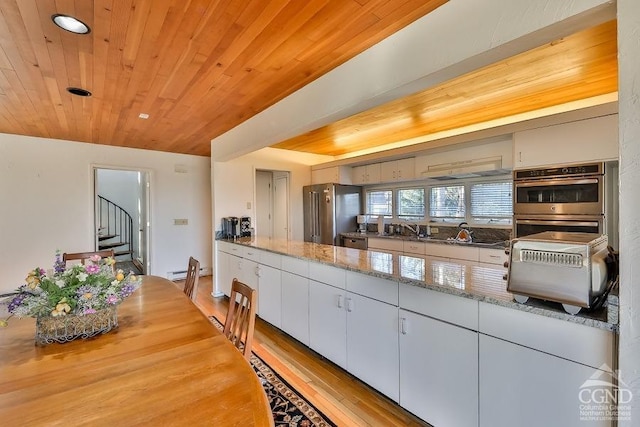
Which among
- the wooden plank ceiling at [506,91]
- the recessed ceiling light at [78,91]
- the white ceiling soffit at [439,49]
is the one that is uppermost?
the recessed ceiling light at [78,91]

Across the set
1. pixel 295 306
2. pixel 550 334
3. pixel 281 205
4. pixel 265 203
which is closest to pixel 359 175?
pixel 281 205

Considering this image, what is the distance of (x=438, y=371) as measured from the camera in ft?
5.18

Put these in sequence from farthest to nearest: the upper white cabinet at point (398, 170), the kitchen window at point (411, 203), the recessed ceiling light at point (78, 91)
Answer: the kitchen window at point (411, 203) < the upper white cabinet at point (398, 170) < the recessed ceiling light at point (78, 91)

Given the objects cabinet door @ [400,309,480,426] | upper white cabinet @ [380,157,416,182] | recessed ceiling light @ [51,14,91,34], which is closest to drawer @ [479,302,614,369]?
cabinet door @ [400,309,480,426]

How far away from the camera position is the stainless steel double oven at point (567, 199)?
2619mm

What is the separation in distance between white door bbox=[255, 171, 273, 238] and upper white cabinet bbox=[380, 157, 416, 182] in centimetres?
238

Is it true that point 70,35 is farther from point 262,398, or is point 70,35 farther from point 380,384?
point 380,384

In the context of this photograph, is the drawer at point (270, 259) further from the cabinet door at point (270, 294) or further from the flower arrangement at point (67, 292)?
the flower arrangement at point (67, 292)

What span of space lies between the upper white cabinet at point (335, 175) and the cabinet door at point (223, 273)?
217 cm

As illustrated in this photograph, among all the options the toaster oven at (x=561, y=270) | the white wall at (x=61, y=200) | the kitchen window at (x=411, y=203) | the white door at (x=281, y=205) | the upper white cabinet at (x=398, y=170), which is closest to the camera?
the toaster oven at (x=561, y=270)

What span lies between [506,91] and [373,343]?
246 cm

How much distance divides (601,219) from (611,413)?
2248 mm

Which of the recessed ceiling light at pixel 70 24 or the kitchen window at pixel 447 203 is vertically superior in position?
the recessed ceiling light at pixel 70 24

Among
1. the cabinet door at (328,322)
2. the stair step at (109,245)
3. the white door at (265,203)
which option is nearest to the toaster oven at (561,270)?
the cabinet door at (328,322)
